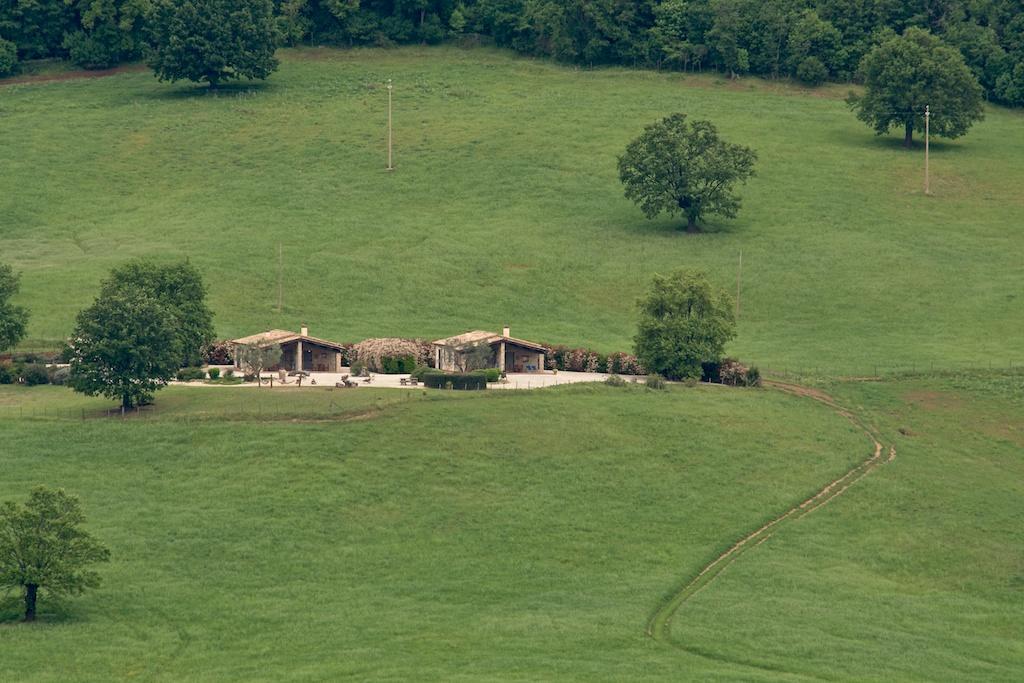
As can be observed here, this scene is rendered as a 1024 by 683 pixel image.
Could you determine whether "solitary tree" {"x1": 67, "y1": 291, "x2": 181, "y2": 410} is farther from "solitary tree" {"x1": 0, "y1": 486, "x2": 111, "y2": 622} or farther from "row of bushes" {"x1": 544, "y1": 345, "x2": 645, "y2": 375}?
"row of bushes" {"x1": 544, "y1": 345, "x2": 645, "y2": 375}

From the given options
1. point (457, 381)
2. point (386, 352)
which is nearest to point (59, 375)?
point (386, 352)

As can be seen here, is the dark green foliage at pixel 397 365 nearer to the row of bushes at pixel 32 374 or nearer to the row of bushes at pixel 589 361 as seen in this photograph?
the row of bushes at pixel 589 361

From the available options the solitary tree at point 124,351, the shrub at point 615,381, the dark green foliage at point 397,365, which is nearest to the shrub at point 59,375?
the solitary tree at point 124,351

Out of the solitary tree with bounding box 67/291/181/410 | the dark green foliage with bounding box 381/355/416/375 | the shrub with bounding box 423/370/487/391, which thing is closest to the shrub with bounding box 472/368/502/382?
the shrub with bounding box 423/370/487/391

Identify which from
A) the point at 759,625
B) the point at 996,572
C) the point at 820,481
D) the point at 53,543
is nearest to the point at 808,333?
the point at 820,481

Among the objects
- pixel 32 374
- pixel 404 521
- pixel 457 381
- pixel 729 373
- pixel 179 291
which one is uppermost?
pixel 179 291

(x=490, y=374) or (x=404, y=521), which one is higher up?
(x=490, y=374)

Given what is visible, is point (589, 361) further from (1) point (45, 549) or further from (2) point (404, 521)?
(1) point (45, 549)
